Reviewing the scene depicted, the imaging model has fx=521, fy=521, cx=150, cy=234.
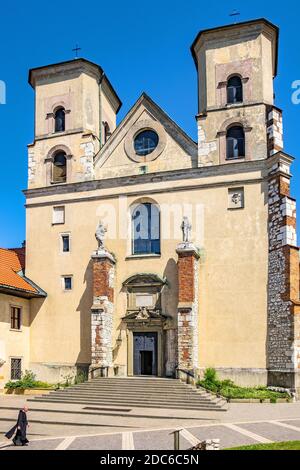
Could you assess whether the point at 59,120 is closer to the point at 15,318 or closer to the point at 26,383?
the point at 15,318

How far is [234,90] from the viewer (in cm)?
2872

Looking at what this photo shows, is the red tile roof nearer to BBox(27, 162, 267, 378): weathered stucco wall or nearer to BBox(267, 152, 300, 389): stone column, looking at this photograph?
BBox(27, 162, 267, 378): weathered stucco wall

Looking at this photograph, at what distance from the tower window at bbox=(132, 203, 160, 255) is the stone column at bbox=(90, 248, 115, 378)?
5.84 ft

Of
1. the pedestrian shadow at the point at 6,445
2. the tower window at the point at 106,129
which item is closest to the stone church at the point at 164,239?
the tower window at the point at 106,129

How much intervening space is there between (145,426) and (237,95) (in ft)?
61.2

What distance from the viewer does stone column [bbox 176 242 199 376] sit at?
25.1 metres

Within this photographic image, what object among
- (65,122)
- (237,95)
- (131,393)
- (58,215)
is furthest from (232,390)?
(65,122)

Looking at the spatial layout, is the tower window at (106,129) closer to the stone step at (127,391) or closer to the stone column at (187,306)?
the stone column at (187,306)

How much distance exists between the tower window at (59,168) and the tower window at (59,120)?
1.62 meters

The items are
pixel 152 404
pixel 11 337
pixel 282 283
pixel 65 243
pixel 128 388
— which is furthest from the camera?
pixel 65 243

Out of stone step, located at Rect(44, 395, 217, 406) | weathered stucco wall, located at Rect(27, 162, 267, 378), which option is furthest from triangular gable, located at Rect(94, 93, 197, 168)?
stone step, located at Rect(44, 395, 217, 406)

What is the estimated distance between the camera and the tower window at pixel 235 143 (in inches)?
1095

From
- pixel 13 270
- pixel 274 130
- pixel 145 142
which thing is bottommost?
pixel 13 270
